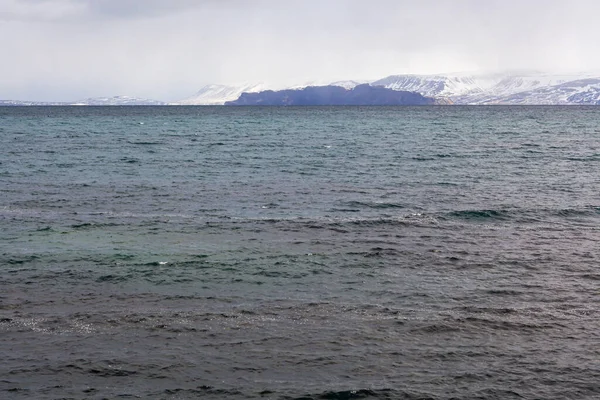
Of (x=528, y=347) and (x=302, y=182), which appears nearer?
(x=528, y=347)

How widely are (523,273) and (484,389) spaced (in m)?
11.0

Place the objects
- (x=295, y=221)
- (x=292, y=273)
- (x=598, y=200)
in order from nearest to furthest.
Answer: (x=292, y=273) → (x=295, y=221) → (x=598, y=200)

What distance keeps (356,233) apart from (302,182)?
744 inches

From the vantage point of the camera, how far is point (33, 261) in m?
28.3

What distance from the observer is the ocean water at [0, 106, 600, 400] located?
17.7m

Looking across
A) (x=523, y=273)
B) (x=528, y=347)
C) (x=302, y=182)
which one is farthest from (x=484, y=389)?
(x=302, y=182)

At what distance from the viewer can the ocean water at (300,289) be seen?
58.0 ft

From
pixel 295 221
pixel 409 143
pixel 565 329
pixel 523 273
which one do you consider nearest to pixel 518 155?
pixel 409 143

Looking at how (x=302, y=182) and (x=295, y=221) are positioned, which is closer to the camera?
(x=295, y=221)

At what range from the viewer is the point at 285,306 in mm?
22828

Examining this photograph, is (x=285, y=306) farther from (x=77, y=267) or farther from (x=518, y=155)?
(x=518, y=155)

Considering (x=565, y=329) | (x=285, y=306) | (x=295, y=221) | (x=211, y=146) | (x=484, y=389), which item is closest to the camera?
(x=484, y=389)

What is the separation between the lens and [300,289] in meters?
24.6

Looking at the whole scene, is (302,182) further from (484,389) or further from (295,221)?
(484,389)
